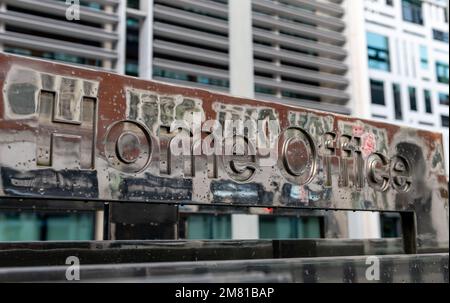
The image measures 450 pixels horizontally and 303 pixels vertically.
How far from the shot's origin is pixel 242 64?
49.0ft

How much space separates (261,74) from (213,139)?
12216 millimetres

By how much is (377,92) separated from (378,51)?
5.96 ft

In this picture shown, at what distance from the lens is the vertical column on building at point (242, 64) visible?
1356 centimetres

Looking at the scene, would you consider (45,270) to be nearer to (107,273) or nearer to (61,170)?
(107,273)

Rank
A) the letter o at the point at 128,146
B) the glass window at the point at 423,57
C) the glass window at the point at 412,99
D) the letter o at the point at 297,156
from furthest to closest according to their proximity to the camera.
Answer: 1. the glass window at the point at 423,57
2. the glass window at the point at 412,99
3. the letter o at the point at 297,156
4. the letter o at the point at 128,146

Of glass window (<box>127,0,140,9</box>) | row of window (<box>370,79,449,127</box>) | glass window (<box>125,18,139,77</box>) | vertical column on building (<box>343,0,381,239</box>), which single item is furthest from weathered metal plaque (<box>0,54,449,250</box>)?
row of window (<box>370,79,449,127</box>)

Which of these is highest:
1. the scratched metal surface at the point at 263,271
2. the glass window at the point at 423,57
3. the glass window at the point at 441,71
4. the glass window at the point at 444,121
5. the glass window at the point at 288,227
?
Result: the glass window at the point at 423,57

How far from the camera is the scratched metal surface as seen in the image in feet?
8.82

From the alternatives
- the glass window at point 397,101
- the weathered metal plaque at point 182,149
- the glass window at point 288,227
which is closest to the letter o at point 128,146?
the weathered metal plaque at point 182,149

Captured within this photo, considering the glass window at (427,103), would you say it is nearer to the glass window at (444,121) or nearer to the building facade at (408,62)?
the building facade at (408,62)

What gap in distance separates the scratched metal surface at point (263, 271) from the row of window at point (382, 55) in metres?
16.5

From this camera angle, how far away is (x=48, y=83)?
3025 mm

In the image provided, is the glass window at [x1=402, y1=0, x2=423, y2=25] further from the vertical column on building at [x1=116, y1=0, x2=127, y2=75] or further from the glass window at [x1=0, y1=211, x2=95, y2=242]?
the glass window at [x1=0, y1=211, x2=95, y2=242]
